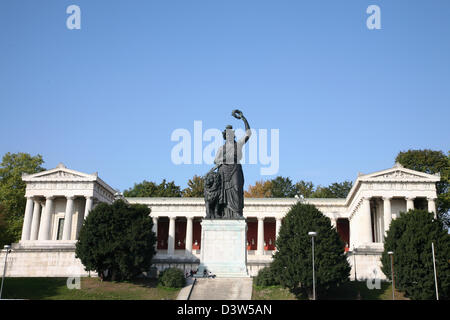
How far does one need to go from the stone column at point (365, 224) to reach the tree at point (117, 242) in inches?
1338

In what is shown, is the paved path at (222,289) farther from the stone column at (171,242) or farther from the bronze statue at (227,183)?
the stone column at (171,242)

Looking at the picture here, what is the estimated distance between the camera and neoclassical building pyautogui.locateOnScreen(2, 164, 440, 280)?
208 ft

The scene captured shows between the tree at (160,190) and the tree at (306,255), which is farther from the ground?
the tree at (160,190)

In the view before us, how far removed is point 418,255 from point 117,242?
2625 centimetres

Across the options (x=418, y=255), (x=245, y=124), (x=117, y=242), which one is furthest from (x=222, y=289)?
(x=418, y=255)

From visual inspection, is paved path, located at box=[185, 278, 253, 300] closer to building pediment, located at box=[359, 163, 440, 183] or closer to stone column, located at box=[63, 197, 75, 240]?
building pediment, located at box=[359, 163, 440, 183]

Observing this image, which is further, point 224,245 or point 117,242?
point 117,242

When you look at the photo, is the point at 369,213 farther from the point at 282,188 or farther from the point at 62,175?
the point at 62,175

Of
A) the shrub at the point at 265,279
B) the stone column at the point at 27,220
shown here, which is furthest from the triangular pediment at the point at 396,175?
the stone column at the point at 27,220

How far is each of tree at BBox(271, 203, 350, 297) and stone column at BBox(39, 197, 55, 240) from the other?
3977cm

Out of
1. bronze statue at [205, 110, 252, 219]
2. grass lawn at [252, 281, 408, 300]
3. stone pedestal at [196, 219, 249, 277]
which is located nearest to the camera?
stone pedestal at [196, 219, 249, 277]

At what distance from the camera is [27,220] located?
216ft

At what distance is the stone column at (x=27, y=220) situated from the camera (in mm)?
65031

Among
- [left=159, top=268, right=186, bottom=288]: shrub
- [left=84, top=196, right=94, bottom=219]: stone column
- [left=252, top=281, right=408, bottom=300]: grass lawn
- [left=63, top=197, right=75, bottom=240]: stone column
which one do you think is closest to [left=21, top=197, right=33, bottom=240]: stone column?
[left=63, top=197, right=75, bottom=240]: stone column
